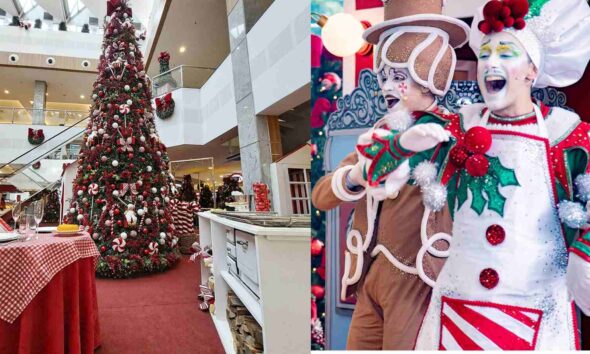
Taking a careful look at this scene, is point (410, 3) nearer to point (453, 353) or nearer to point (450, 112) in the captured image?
point (450, 112)

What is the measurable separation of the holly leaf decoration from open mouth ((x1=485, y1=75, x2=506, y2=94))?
15cm

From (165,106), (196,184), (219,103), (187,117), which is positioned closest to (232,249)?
(196,184)

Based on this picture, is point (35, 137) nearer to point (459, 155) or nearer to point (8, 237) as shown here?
point (8, 237)

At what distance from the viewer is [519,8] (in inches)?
33.3

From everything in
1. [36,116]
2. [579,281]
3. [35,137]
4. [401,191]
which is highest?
[36,116]

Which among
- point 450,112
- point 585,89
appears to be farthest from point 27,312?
point 585,89

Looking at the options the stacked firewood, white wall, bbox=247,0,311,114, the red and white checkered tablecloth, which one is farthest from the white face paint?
white wall, bbox=247,0,311,114

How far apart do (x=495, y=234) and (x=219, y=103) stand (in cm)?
755

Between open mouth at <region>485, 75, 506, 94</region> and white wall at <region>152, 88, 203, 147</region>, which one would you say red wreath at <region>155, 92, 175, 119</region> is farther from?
open mouth at <region>485, 75, 506, 94</region>

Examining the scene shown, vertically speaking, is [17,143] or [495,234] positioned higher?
[17,143]

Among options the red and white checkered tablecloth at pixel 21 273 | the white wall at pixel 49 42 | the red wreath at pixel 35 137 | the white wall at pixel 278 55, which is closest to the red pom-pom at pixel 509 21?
the red and white checkered tablecloth at pixel 21 273

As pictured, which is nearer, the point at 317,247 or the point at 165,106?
the point at 317,247

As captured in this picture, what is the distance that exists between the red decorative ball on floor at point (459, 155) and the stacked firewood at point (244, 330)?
4.37 ft

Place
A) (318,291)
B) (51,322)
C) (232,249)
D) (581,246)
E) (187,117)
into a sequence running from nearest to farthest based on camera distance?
1. (581,246)
2. (318,291)
3. (51,322)
4. (232,249)
5. (187,117)
